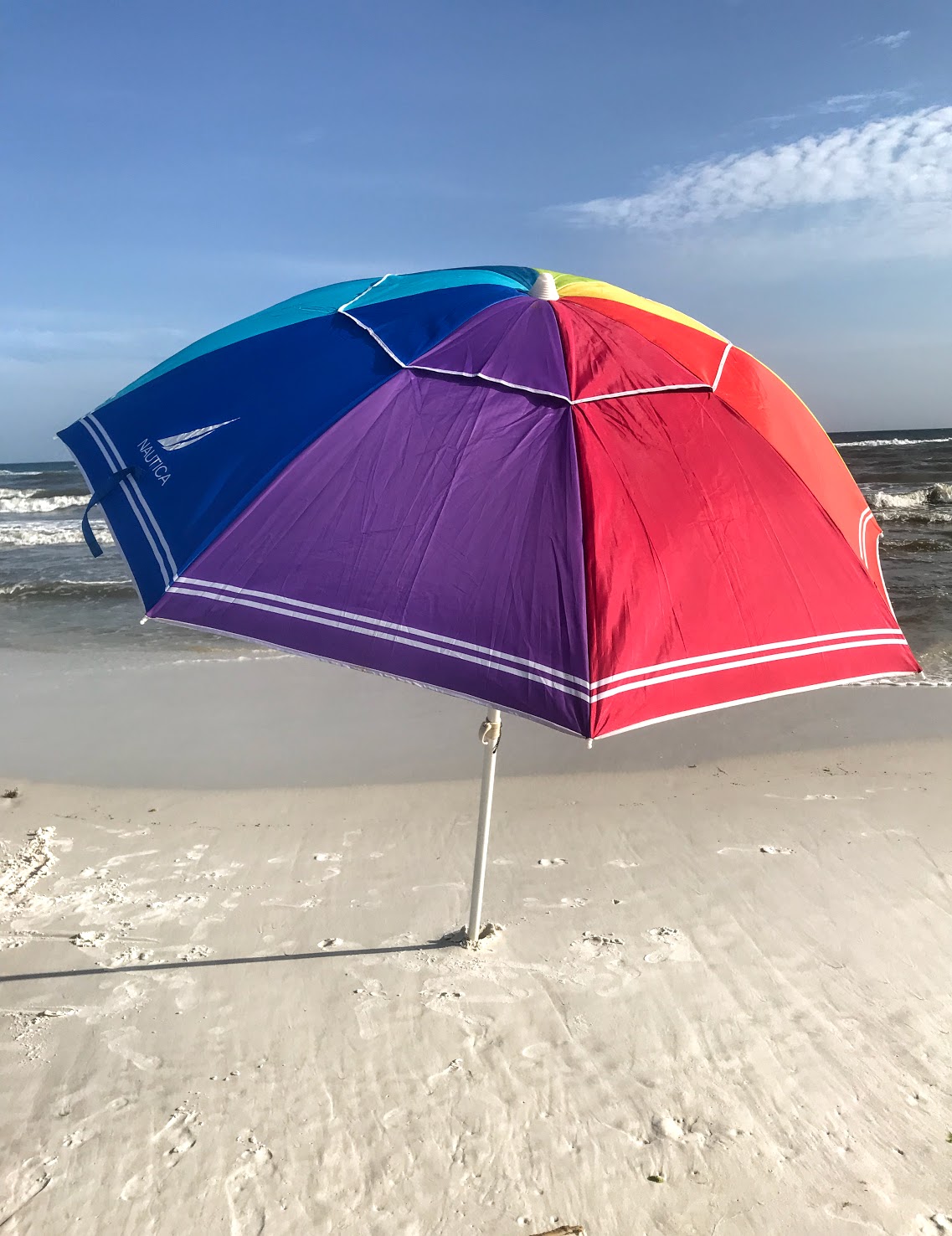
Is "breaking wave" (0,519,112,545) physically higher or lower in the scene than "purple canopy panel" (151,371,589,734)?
lower

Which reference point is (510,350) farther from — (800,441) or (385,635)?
(800,441)

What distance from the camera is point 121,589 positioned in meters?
12.5

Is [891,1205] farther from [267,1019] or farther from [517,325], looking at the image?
[517,325]

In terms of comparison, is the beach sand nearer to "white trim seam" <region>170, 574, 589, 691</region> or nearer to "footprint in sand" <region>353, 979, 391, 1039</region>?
"footprint in sand" <region>353, 979, 391, 1039</region>

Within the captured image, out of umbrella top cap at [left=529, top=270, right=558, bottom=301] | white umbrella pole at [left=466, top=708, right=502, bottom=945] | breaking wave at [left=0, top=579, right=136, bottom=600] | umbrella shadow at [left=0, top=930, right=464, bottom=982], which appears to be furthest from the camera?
breaking wave at [left=0, top=579, right=136, bottom=600]

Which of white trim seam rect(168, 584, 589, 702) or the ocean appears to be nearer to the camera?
white trim seam rect(168, 584, 589, 702)

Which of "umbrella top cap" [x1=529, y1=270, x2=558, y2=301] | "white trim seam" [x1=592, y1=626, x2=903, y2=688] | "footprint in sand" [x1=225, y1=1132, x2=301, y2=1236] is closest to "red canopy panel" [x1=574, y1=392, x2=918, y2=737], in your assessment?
"white trim seam" [x1=592, y1=626, x2=903, y2=688]

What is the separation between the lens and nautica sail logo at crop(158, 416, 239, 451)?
7.81ft

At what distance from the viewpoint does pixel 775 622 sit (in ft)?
6.76

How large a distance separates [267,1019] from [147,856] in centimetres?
159

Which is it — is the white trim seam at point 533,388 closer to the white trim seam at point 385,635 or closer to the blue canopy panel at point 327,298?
the blue canopy panel at point 327,298

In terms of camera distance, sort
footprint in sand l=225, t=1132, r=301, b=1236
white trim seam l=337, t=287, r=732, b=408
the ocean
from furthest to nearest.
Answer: the ocean, footprint in sand l=225, t=1132, r=301, b=1236, white trim seam l=337, t=287, r=732, b=408

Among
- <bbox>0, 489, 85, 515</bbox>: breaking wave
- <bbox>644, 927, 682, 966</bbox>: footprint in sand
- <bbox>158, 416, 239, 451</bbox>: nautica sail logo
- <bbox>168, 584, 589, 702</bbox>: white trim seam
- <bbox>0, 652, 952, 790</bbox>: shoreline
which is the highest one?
<bbox>158, 416, 239, 451</bbox>: nautica sail logo

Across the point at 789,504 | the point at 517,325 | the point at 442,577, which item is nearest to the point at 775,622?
the point at 789,504
